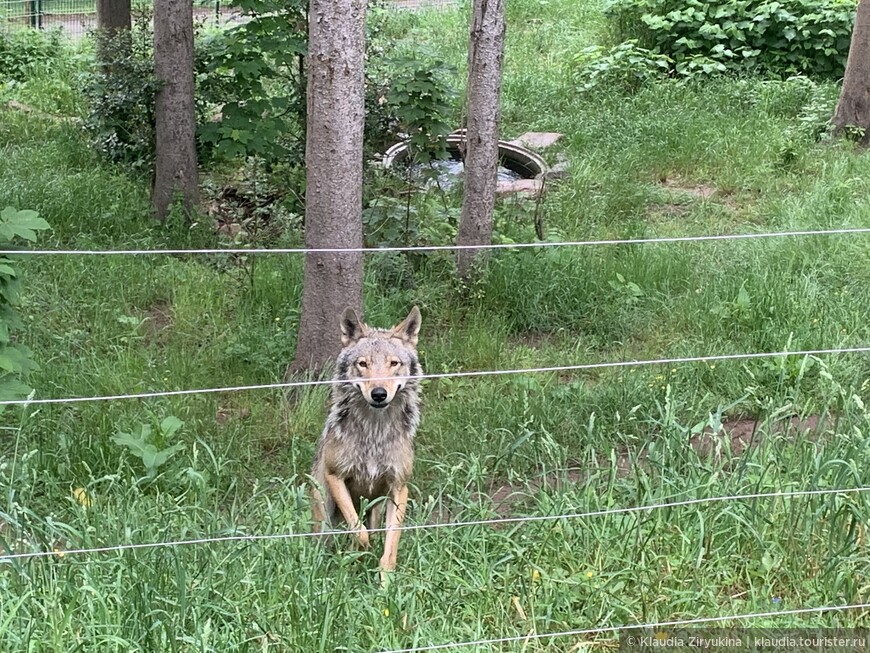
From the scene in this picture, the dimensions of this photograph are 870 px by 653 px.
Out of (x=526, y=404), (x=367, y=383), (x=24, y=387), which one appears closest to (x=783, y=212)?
(x=526, y=404)

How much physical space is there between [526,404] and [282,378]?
1.70 m

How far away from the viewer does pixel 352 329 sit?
198 inches

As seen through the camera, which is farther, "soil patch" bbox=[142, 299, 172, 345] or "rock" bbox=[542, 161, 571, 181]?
"rock" bbox=[542, 161, 571, 181]

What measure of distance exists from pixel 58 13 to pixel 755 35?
14323 millimetres

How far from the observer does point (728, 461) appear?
16.1 ft

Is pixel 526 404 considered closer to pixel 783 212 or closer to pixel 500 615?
pixel 500 615

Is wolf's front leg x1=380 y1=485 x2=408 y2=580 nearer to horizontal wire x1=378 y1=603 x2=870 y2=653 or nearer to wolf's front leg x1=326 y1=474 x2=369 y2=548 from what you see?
wolf's front leg x1=326 y1=474 x2=369 y2=548

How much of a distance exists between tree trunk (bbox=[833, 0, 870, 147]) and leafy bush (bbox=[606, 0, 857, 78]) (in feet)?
7.58

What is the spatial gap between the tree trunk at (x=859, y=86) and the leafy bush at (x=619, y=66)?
9.35 feet

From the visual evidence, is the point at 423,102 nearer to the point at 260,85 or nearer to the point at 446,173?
the point at 446,173

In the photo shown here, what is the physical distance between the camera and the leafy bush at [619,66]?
44.7 ft

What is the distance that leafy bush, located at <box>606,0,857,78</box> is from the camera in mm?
14156

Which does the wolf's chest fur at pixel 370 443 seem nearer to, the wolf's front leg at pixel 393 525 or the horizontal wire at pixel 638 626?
the wolf's front leg at pixel 393 525

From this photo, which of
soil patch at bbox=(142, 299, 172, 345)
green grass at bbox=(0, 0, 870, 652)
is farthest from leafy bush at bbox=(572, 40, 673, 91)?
soil patch at bbox=(142, 299, 172, 345)
